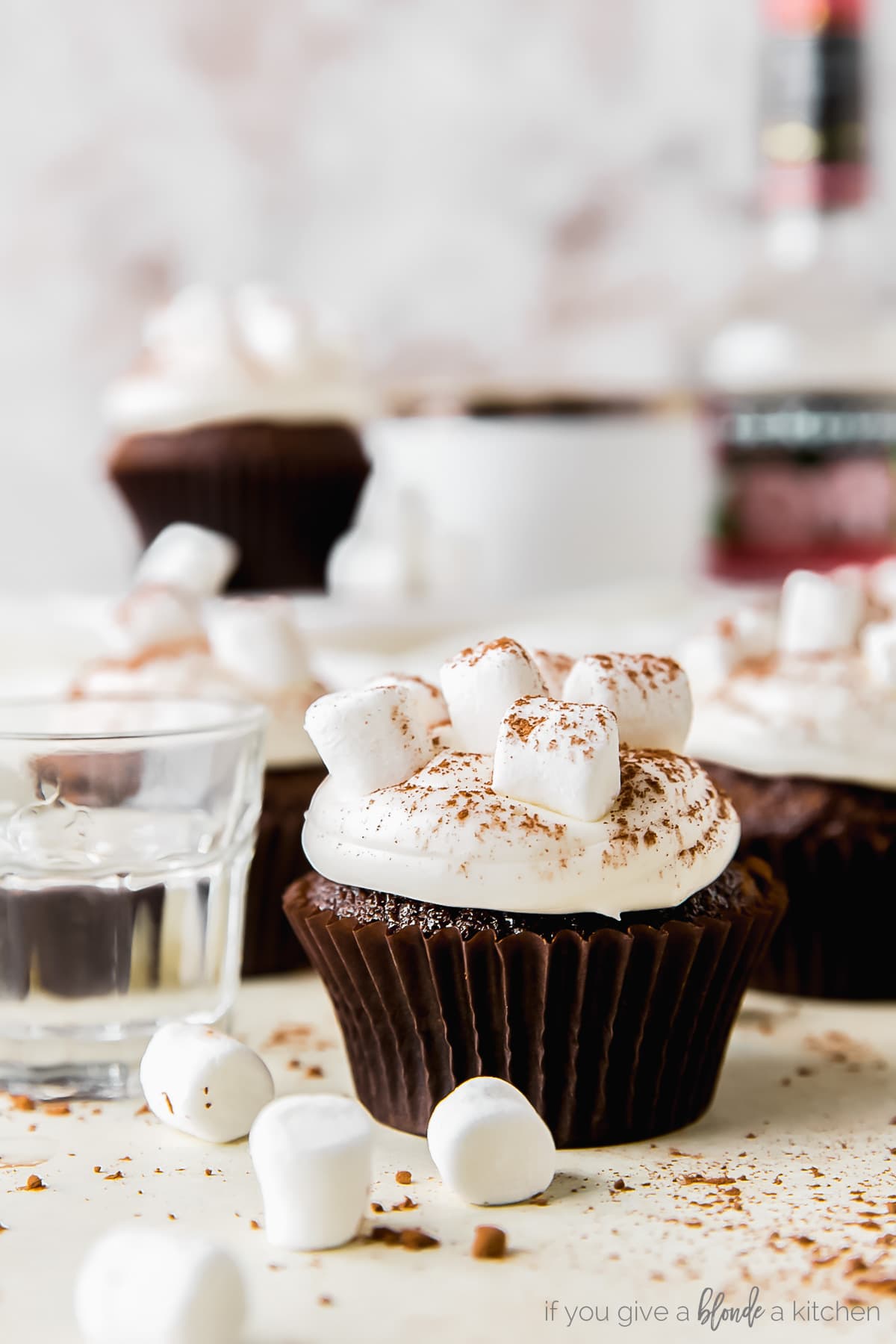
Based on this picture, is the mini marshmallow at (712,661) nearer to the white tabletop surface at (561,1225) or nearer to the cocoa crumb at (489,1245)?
the white tabletop surface at (561,1225)

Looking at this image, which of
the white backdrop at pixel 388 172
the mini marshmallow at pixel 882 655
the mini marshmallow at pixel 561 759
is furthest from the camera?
the white backdrop at pixel 388 172

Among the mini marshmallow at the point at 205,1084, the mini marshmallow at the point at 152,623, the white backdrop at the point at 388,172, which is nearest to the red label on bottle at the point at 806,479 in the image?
the white backdrop at the point at 388,172

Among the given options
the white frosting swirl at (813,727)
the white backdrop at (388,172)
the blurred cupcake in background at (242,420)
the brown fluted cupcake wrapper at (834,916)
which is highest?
the white backdrop at (388,172)

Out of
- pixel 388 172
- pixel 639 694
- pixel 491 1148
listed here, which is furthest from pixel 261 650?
pixel 388 172

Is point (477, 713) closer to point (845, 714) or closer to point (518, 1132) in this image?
point (518, 1132)

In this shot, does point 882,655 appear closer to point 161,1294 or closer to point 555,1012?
point 555,1012

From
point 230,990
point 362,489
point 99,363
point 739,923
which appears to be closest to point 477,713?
point 739,923

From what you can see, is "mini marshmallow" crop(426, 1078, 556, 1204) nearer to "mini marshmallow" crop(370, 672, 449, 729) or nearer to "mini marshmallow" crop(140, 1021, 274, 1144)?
"mini marshmallow" crop(140, 1021, 274, 1144)

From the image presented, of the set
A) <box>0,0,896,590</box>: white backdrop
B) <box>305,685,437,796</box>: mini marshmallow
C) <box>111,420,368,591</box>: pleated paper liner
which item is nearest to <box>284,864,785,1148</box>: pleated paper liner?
<box>305,685,437,796</box>: mini marshmallow
